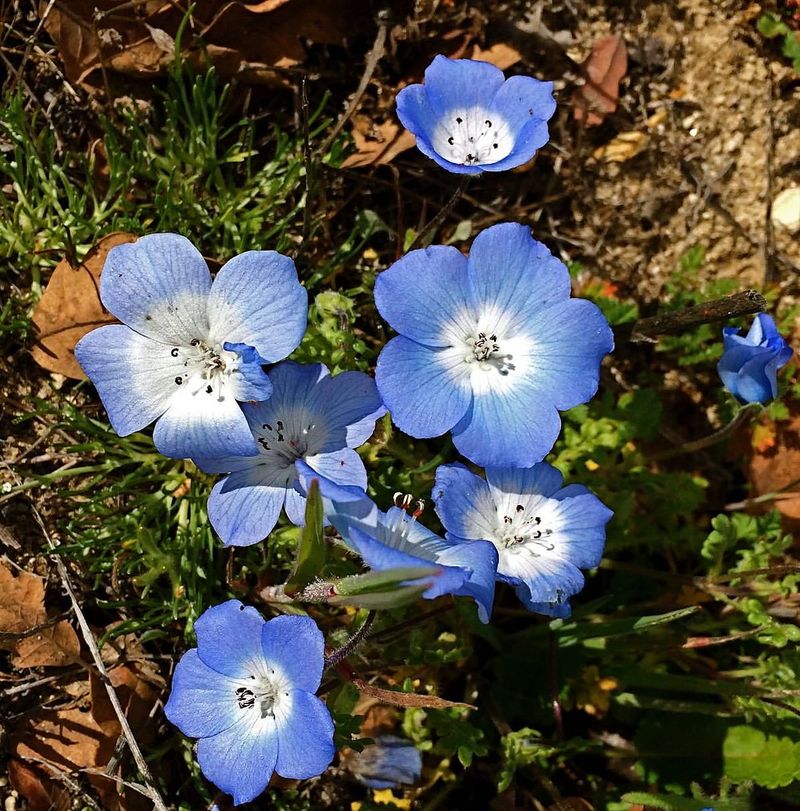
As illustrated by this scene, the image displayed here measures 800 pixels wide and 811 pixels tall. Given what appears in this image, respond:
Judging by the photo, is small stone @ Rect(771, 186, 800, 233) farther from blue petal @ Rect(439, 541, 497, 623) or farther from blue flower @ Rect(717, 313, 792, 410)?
blue petal @ Rect(439, 541, 497, 623)

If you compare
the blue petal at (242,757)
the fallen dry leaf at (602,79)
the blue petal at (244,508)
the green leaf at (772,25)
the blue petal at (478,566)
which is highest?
the green leaf at (772,25)

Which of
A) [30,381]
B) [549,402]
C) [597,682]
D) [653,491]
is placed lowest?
[597,682]

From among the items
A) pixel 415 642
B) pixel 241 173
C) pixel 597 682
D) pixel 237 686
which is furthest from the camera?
pixel 241 173

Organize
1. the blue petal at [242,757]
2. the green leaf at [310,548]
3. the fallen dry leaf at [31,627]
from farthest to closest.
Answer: the fallen dry leaf at [31,627] → the blue petal at [242,757] → the green leaf at [310,548]

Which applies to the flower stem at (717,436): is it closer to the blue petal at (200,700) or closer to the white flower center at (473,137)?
the white flower center at (473,137)

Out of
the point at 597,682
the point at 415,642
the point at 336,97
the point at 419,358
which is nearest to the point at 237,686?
the point at 415,642

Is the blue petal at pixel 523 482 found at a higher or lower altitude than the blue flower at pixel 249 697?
higher

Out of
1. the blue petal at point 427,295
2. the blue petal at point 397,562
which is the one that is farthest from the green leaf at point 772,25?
the blue petal at point 397,562

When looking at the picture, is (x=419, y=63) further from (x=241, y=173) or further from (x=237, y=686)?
(x=237, y=686)
